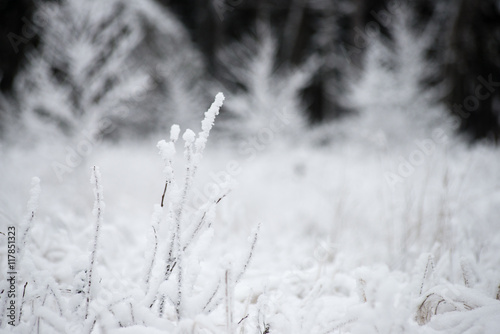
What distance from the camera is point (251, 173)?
5828 millimetres

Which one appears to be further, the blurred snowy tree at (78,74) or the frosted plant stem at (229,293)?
the blurred snowy tree at (78,74)

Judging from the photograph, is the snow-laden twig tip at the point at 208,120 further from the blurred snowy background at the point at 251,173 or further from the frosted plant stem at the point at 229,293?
the frosted plant stem at the point at 229,293

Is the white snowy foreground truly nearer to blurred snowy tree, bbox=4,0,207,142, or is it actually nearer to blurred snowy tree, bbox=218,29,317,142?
blurred snowy tree, bbox=4,0,207,142

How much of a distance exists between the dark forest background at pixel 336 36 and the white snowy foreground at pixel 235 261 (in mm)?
6095

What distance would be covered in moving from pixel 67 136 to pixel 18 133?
78.5 inches

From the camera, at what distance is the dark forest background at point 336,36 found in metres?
8.48

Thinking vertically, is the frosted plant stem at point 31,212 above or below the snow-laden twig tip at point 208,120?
below

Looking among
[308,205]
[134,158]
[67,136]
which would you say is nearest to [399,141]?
[308,205]

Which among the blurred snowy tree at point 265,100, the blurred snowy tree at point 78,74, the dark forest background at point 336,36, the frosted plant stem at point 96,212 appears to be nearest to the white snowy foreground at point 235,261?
the frosted plant stem at point 96,212

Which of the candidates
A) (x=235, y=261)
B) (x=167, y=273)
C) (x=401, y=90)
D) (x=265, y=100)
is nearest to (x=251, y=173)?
(x=265, y=100)

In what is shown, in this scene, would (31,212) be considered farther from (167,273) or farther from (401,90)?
(401,90)

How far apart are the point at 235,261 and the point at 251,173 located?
479cm

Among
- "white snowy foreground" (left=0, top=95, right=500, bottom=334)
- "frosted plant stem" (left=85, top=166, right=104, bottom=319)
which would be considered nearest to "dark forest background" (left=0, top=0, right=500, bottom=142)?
"white snowy foreground" (left=0, top=95, right=500, bottom=334)

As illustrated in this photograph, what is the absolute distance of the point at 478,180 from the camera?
124 inches
